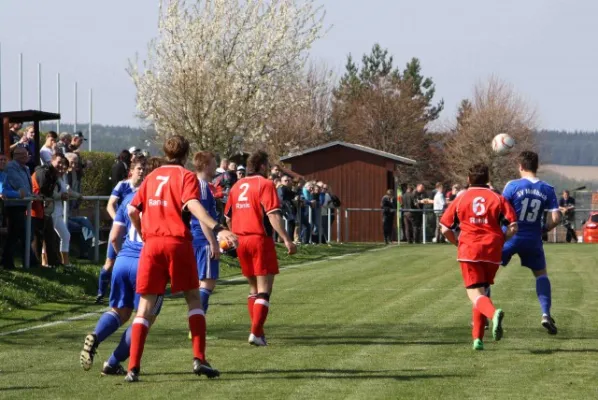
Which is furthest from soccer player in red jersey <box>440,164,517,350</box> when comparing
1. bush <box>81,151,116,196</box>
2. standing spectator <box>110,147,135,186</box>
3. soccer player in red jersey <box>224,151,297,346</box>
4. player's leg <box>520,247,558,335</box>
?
bush <box>81,151,116,196</box>

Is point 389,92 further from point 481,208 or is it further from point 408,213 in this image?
point 481,208

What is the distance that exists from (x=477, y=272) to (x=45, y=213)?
329 inches

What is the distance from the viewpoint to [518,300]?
16.5 m

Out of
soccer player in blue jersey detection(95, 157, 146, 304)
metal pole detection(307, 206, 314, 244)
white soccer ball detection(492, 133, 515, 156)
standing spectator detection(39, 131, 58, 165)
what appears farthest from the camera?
metal pole detection(307, 206, 314, 244)

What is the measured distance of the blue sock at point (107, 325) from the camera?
31.2 feet

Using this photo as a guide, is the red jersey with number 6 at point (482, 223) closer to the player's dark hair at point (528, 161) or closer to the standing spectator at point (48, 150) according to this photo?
the player's dark hair at point (528, 161)

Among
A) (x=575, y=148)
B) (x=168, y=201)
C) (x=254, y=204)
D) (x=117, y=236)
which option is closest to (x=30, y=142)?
(x=254, y=204)

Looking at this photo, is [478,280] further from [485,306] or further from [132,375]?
[132,375]

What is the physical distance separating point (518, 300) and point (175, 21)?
30.4m

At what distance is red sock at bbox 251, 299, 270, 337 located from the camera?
1151 centimetres

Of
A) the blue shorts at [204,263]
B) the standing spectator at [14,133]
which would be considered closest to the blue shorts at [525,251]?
the blue shorts at [204,263]

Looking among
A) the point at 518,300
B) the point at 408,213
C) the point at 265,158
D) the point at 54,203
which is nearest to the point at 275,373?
the point at 265,158

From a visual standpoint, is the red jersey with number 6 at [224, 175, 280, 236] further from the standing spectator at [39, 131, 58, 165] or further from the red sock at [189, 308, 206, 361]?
the standing spectator at [39, 131, 58, 165]

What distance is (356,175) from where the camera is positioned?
4856 cm
